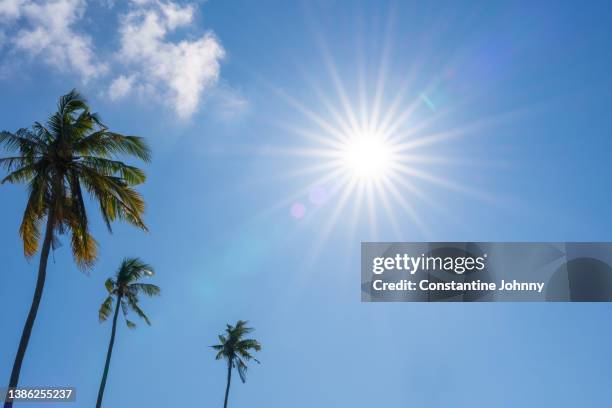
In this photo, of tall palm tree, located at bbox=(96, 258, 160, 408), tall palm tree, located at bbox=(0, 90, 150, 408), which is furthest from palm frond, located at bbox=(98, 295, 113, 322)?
tall palm tree, located at bbox=(0, 90, 150, 408)

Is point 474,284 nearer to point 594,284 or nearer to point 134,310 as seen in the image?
point 594,284

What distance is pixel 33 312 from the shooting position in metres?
18.5

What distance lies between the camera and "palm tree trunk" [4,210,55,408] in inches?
682

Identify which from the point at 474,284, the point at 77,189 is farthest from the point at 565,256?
the point at 77,189

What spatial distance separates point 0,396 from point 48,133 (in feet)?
30.4

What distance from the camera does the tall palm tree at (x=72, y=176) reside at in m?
20.0

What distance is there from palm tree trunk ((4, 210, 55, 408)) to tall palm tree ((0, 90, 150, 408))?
4 centimetres

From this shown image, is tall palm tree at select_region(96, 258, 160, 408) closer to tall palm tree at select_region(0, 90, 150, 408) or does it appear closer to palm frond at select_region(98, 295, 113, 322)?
palm frond at select_region(98, 295, 113, 322)

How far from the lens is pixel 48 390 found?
62.0 feet

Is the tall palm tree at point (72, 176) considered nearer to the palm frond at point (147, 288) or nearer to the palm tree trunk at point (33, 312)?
the palm tree trunk at point (33, 312)

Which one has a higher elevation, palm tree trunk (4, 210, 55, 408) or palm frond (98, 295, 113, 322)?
Answer: palm frond (98, 295, 113, 322)

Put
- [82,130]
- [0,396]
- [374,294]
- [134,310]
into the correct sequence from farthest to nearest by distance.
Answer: [134,310]
[82,130]
[374,294]
[0,396]

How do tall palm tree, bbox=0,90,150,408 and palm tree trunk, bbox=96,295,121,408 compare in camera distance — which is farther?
palm tree trunk, bbox=96,295,121,408

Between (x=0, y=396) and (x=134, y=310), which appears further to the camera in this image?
(x=134, y=310)
